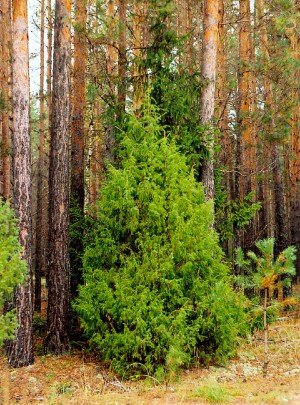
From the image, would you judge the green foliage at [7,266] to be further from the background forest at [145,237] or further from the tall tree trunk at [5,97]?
the tall tree trunk at [5,97]

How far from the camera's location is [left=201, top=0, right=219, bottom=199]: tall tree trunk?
10836 millimetres

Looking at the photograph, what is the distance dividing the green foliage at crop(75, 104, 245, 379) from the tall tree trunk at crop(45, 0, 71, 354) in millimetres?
1279

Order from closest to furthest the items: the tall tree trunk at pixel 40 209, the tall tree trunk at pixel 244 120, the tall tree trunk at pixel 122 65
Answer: the tall tree trunk at pixel 122 65, the tall tree trunk at pixel 244 120, the tall tree trunk at pixel 40 209

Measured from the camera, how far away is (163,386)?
8281 millimetres

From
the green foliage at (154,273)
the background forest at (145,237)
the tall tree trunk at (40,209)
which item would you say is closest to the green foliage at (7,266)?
the background forest at (145,237)

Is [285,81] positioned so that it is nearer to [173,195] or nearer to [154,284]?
[173,195]

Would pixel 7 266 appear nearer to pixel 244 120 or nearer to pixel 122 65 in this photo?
pixel 122 65

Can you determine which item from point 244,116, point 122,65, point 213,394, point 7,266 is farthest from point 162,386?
point 244,116

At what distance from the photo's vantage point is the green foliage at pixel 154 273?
872 centimetres

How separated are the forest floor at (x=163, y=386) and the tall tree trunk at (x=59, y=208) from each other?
64 centimetres

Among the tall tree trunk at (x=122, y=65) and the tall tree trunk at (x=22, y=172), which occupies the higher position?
the tall tree trunk at (x=122, y=65)

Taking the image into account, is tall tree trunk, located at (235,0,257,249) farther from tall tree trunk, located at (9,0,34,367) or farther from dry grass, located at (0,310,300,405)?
tall tree trunk, located at (9,0,34,367)

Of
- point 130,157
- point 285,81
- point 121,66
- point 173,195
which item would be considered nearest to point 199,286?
point 173,195

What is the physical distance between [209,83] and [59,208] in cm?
415
